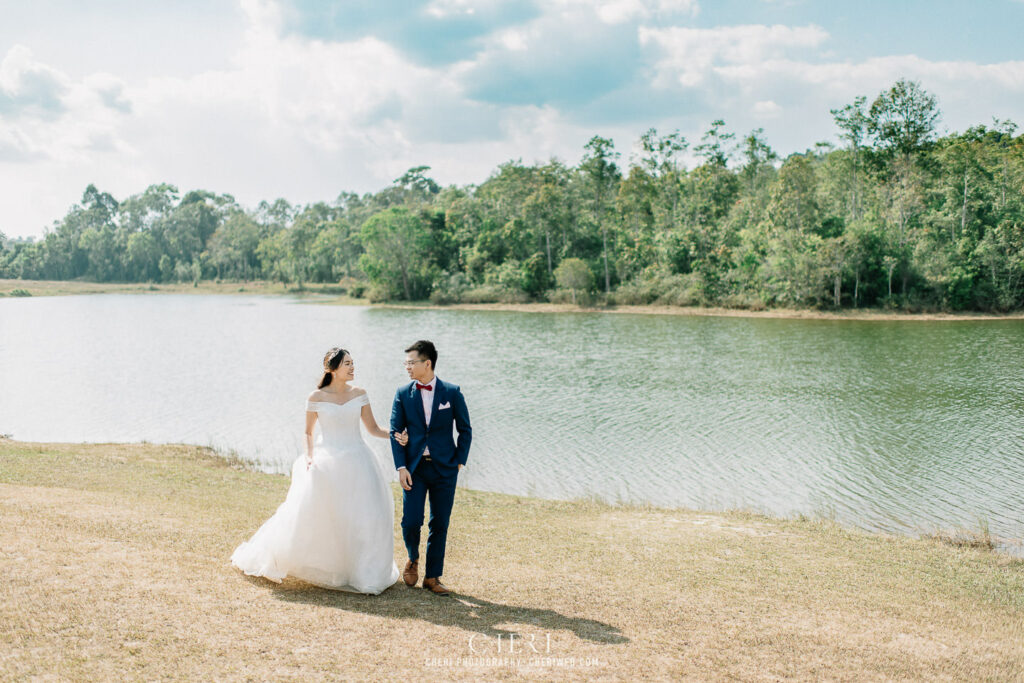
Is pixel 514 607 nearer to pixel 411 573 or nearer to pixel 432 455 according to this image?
pixel 411 573

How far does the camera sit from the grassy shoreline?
5094 cm

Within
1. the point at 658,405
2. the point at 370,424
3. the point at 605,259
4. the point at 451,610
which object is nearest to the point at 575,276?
the point at 605,259

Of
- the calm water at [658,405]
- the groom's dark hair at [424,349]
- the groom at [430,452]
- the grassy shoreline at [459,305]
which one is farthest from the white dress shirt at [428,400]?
the grassy shoreline at [459,305]

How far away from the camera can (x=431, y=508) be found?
20.8 feet

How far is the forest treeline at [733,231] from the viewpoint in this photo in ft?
172

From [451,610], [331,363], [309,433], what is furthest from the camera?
[309,433]

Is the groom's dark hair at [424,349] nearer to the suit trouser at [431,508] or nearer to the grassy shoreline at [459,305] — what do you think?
the suit trouser at [431,508]

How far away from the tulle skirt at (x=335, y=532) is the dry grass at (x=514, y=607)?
170 mm

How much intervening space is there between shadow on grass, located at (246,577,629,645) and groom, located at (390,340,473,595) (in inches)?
12.2

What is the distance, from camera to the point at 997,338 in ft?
124

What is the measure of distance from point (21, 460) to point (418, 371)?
988cm

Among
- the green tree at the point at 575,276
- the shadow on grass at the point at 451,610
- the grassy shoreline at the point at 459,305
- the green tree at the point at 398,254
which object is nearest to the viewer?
the shadow on grass at the point at 451,610

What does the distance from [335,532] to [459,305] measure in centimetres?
6547

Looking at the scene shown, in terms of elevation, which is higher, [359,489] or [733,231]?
[733,231]
